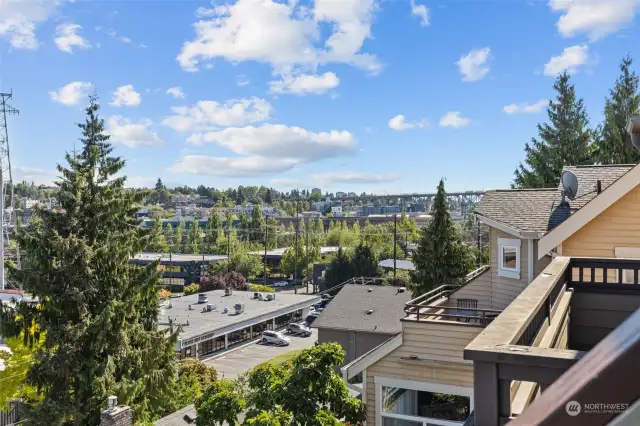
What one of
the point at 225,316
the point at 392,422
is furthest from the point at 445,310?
the point at 225,316

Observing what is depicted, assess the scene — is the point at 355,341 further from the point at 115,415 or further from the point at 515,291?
the point at 115,415

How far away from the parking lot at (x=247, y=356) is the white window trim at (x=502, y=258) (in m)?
16.9

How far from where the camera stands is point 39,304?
1200 centimetres

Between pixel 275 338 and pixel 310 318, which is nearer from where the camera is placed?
pixel 275 338

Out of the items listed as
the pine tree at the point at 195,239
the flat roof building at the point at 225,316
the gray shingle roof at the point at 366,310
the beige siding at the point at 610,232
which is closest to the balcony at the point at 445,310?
the beige siding at the point at 610,232

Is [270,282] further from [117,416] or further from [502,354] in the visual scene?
[502,354]

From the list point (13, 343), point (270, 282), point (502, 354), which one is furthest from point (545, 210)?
point (270, 282)

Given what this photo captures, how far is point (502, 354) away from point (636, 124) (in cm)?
336

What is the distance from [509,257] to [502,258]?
20cm

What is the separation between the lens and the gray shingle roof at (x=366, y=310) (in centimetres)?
2210

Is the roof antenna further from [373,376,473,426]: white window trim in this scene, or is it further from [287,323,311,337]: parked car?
[287,323,311,337]: parked car

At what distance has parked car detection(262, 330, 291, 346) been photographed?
30.9 metres

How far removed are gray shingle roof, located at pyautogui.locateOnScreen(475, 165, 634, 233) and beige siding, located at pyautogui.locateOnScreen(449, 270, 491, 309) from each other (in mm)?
1617

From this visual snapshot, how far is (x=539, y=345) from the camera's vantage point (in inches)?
116
